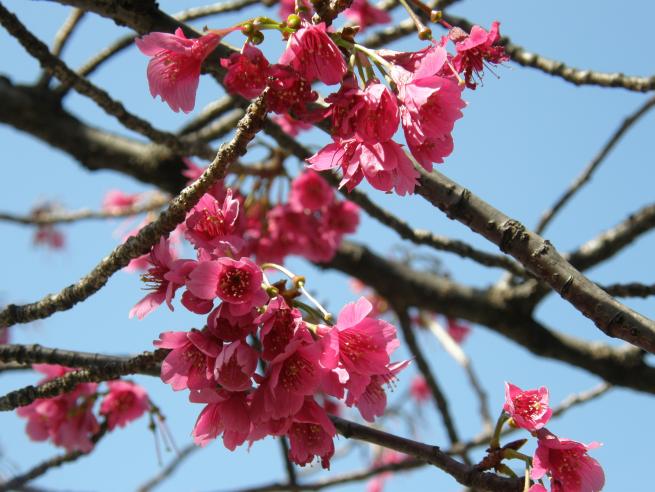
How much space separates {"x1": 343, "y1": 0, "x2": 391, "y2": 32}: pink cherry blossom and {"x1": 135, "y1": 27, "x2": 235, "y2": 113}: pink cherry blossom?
1.88 meters

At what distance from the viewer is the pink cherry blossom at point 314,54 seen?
1.47 meters

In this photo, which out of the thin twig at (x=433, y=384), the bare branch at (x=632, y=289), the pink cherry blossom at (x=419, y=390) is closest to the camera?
the bare branch at (x=632, y=289)

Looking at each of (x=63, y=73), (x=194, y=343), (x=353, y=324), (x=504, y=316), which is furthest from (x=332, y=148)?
(x=504, y=316)

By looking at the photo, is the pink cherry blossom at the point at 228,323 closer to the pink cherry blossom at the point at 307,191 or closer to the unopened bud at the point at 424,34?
the unopened bud at the point at 424,34

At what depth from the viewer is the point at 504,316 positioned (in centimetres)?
344

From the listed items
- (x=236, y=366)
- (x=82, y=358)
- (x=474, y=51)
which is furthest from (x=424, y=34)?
(x=82, y=358)

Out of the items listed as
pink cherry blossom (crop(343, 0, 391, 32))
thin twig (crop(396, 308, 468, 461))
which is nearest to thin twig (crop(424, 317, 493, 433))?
thin twig (crop(396, 308, 468, 461))

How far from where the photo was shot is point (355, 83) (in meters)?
1.53

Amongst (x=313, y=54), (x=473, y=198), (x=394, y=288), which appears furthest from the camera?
(x=394, y=288)

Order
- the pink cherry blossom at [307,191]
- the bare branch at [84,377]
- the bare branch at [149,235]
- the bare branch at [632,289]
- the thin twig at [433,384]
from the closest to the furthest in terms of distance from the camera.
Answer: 1. the bare branch at [149,235]
2. the bare branch at [84,377]
3. the bare branch at [632,289]
4. the pink cherry blossom at [307,191]
5. the thin twig at [433,384]

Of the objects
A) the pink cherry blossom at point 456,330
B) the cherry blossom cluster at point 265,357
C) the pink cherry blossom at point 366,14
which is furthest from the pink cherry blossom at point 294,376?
the pink cherry blossom at point 456,330

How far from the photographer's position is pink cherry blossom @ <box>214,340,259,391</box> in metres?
1.45

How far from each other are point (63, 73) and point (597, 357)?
246 centimetres

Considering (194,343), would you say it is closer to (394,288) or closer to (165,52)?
(165,52)
